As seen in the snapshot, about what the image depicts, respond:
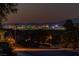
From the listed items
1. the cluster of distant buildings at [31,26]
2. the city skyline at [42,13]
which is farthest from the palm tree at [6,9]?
the cluster of distant buildings at [31,26]

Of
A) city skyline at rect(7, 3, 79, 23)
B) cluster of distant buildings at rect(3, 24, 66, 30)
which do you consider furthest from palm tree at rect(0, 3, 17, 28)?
cluster of distant buildings at rect(3, 24, 66, 30)

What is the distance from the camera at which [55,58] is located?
400 inches

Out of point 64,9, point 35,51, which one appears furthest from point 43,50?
point 64,9

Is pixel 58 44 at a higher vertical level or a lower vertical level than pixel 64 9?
lower

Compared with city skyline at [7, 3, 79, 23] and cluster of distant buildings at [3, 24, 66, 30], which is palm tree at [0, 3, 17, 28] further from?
cluster of distant buildings at [3, 24, 66, 30]

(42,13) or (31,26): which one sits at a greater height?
(42,13)

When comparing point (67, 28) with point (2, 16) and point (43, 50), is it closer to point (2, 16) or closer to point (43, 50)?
point (43, 50)

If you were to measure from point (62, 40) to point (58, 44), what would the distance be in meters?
0.11

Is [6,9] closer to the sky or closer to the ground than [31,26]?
closer to the sky

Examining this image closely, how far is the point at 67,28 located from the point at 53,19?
318 mm

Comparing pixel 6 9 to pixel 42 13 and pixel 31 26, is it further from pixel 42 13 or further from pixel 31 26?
pixel 42 13

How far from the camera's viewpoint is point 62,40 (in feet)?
33.1

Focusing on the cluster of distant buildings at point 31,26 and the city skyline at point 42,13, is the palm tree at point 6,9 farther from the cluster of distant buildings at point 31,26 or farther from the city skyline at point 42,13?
the cluster of distant buildings at point 31,26

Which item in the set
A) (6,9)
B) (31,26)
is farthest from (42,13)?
(6,9)
